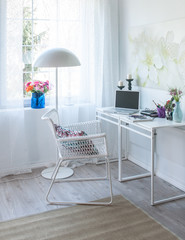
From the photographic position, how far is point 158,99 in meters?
3.47

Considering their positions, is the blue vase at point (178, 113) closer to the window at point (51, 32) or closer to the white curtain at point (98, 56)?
the white curtain at point (98, 56)

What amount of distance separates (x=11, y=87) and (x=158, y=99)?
5.12 feet

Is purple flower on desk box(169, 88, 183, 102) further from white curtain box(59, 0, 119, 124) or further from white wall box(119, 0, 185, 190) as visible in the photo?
white curtain box(59, 0, 119, 124)

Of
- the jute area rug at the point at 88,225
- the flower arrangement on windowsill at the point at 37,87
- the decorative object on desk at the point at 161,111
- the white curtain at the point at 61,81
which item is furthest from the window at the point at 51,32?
the jute area rug at the point at 88,225

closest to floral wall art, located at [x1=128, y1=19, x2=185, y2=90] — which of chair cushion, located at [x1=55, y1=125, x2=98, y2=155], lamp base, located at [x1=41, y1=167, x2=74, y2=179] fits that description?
chair cushion, located at [x1=55, y1=125, x2=98, y2=155]

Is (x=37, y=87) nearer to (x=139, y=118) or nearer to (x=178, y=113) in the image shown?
(x=139, y=118)

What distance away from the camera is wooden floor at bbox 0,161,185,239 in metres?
2.72

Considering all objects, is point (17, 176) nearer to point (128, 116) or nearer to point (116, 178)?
point (116, 178)

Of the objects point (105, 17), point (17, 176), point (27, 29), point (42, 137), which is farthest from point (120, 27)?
point (17, 176)

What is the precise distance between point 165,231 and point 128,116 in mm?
1190

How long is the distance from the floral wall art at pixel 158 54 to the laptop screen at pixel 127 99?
0.65 feet

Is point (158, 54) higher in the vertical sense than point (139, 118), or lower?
higher

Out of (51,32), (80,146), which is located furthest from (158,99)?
(51,32)

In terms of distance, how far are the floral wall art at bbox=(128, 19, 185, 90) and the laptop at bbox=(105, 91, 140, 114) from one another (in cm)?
20
